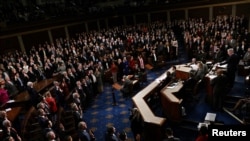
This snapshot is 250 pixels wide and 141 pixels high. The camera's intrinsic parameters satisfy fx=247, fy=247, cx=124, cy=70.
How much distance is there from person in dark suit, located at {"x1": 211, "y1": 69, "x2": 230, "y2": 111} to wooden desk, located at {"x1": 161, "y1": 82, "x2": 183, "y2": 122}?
1194 millimetres

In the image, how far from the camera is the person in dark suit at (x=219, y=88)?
7816 millimetres

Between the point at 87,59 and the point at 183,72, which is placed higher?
the point at 87,59

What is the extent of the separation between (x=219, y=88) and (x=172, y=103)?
5.18 ft

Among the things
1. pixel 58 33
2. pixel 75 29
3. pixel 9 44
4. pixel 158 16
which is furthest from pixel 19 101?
pixel 158 16

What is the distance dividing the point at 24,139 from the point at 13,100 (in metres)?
2.14

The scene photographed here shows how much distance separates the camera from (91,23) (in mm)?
23938

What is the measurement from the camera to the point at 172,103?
8.18 meters

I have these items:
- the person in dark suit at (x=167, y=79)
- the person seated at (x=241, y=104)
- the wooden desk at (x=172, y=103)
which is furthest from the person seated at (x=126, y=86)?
the person seated at (x=241, y=104)

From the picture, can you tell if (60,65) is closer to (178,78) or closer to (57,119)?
(57,119)

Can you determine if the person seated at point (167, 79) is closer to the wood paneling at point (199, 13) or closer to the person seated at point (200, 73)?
the person seated at point (200, 73)

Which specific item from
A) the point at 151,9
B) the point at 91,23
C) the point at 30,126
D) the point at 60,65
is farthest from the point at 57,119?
the point at 151,9

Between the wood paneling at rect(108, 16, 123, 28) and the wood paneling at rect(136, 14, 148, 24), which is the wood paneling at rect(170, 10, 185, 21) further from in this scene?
the wood paneling at rect(108, 16, 123, 28)

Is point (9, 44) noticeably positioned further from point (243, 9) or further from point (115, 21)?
point (243, 9)

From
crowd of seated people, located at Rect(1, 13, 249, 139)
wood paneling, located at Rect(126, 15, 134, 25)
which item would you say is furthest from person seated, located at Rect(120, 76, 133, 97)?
wood paneling, located at Rect(126, 15, 134, 25)
